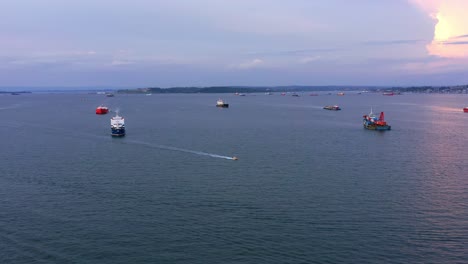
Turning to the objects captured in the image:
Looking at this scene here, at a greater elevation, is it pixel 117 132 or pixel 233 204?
pixel 117 132

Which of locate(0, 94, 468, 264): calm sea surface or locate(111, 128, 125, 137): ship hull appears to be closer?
locate(0, 94, 468, 264): calm sea surface

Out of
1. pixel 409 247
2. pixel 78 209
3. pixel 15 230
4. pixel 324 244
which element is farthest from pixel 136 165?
pixel 409 247

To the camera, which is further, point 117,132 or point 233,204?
point 117,132

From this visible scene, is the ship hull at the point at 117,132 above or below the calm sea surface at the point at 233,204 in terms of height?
above

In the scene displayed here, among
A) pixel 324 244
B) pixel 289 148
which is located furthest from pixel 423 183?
pixel 289 148

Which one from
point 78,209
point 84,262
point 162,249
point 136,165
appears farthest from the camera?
point 136,165

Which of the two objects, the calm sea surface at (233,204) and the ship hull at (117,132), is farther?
the ship hull at (117,132)

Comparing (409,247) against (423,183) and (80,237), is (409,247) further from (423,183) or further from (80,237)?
(80,237)

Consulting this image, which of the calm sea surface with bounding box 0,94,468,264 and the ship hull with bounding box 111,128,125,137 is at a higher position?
the ship hull with bounding box 111,128,125,137

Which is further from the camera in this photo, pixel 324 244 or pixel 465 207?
pixel 465 207

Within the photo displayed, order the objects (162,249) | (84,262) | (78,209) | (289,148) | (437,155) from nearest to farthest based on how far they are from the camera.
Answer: (84,262) → (162,249) → (78,209) → (437,155) → (289,148)
